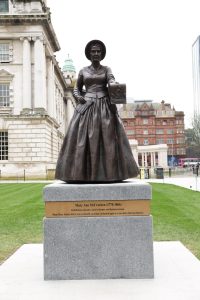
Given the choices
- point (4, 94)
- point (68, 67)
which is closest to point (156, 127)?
point (68, 67)

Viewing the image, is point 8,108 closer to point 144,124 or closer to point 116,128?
point 116,128

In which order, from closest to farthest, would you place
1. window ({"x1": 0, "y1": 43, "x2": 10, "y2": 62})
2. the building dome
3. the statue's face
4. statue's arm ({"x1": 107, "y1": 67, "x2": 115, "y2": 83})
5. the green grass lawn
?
statue's arm ({"x1": 107, "y1": 67, "x2": 115, "y2": 83}) → the statue's face → the green grass lawn → window ({"x1": 0, "y1": 43, "x2": 10, "y2": 62}) → the building dome

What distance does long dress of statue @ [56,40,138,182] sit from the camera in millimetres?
6664

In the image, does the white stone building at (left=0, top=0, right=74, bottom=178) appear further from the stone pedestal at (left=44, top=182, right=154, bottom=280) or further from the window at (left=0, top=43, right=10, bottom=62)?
the stone pedestal at (left=44, top=182, right=154, bottom=280)

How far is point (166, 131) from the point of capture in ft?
401

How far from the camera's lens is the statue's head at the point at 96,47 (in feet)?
23.2

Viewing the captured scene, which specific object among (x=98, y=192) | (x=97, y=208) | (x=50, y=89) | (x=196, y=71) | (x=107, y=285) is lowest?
(x=107, y=285)

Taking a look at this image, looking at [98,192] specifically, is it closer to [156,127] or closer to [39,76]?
[39,76]

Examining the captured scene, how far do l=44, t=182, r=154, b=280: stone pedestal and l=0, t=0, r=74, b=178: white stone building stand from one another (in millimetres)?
33114

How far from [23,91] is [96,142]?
115 ft

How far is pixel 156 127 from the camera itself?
12238 cm

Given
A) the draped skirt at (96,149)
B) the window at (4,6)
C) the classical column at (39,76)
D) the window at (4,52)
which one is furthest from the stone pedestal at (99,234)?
the window at (4,6)

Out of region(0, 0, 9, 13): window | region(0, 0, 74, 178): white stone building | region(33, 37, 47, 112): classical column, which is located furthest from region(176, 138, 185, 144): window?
region(0, 0, 9, 13): window

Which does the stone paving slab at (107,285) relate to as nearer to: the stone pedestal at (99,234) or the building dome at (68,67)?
the stone pedestal at (99,234)
